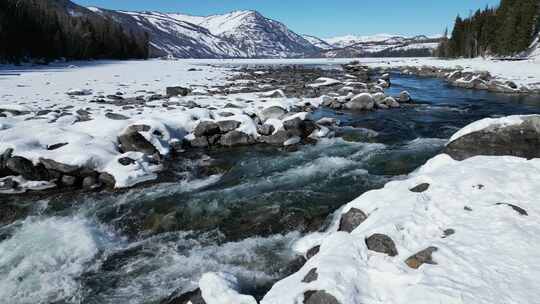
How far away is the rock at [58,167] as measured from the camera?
13.0m

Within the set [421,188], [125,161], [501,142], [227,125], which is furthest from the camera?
[227,125]

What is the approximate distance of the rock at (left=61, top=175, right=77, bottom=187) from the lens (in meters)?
12.9

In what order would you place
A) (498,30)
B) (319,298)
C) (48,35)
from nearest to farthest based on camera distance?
(319,298) → (48,35) → (498,30)

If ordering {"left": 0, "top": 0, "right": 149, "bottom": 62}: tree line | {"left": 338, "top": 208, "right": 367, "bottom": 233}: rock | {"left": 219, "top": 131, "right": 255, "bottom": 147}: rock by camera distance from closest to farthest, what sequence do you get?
1. {"left": 338, "top": 208, "right": 367, "bottom": 233}: rock
2. {"left": 219, "top": 131, "right": 255, "bottom": 147}: rock
3. {"left": 0, "top": 0, "right": 149, "bottom": 62}: tree line

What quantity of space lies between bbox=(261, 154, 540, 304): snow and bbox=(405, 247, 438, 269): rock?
0.29 feet

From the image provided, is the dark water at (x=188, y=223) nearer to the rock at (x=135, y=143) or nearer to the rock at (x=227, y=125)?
the rock at (x=135, y=143)

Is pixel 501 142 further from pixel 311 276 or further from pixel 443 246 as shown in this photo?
pixel 311 276

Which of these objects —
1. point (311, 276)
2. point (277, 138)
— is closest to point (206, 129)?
point (277, 138)

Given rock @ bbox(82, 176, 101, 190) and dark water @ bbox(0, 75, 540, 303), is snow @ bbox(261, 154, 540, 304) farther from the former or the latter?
rock @ bbox(82, 176, 101, 190)

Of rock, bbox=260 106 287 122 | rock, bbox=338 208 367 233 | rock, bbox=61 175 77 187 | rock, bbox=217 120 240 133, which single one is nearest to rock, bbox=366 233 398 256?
rock, bbox=338 208 367 233

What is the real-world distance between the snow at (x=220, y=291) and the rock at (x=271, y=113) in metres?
13.8

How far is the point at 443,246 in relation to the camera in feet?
20.0

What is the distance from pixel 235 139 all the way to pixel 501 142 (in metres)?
10.6

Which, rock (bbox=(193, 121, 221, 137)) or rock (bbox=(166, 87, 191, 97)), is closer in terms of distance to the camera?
rock (bbox=(193, 121, 221, 137))
